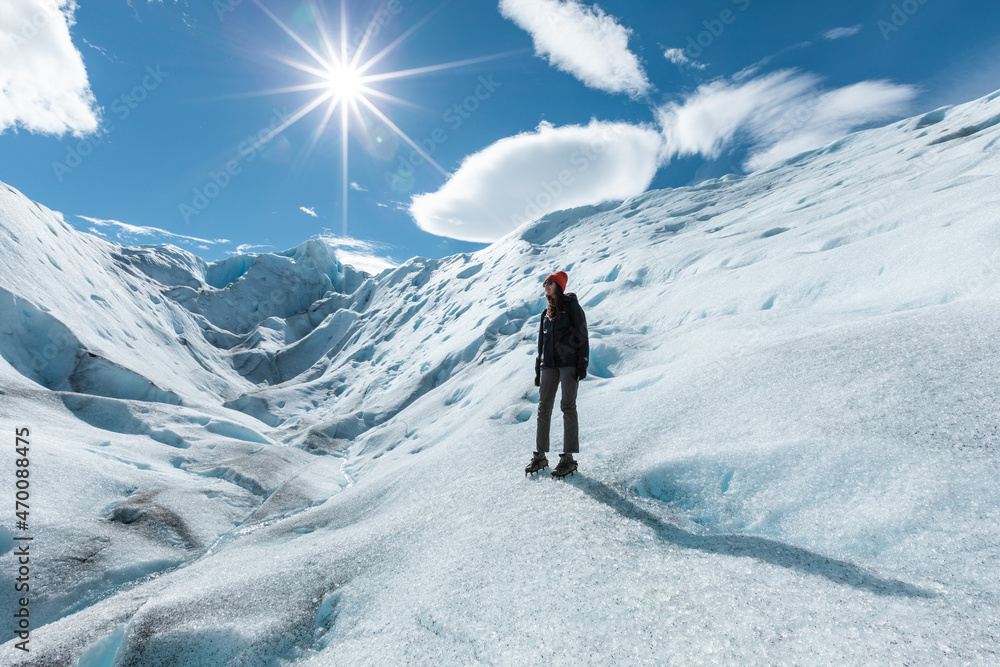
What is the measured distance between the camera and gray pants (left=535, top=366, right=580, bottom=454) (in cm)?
418

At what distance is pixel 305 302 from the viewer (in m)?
50.8

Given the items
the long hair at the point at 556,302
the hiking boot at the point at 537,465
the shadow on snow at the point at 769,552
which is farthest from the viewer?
the hiking boot at the point at 537,465

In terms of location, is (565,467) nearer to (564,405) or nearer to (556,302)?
(564,405)

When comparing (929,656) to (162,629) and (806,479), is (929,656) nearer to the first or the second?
(806,479)

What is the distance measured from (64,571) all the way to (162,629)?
306cm

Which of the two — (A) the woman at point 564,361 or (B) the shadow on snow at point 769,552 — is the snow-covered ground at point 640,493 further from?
(A) the woman at point 564,361

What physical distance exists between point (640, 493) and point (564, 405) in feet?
3.39

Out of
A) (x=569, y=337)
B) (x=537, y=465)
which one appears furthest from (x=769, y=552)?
(x=569, y=337)

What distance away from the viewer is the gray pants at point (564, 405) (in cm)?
418

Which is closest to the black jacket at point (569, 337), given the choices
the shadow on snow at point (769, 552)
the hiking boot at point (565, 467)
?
the hiking boot at point (565, 467)

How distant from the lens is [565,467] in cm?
412

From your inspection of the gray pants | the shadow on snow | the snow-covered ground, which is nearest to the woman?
the gray pants

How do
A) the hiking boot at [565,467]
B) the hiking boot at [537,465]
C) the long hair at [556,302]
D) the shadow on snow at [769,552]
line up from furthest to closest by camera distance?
the hiking boot at [537,465] < the long hair at [556,302] < the hiking boot at [565,467] < the shadow on snow at [769,552]

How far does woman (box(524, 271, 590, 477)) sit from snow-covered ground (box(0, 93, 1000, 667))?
290mm
